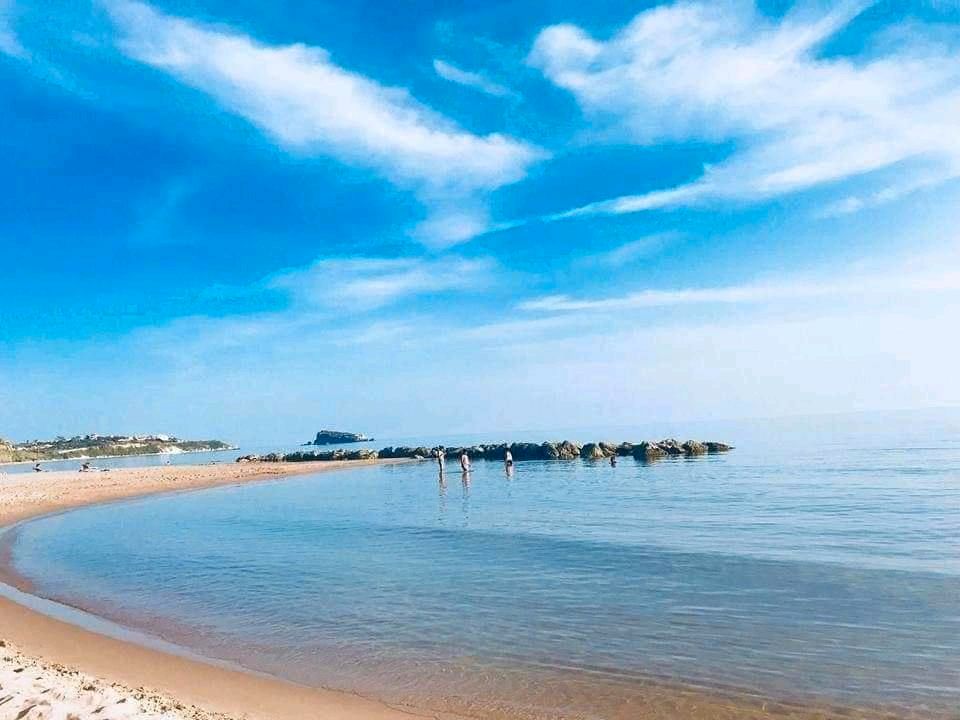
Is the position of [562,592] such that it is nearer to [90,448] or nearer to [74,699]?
[74,699]

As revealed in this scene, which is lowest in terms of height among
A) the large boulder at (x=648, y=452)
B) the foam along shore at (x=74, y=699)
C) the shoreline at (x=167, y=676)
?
the shoreline at (x=167, y=676)

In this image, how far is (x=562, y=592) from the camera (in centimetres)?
1419

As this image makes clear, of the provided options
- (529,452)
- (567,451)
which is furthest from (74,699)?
(529,452)

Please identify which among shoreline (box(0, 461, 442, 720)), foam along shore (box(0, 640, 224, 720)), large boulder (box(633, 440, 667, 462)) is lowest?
shoreline (box(0, 461, 442, 720))

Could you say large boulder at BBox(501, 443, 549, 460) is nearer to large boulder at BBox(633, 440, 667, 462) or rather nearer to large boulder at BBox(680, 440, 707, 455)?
large boulder at BBox(633, 440, 667, 462)

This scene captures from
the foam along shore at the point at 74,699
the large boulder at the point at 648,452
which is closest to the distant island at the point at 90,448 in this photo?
the large boulder at the point at 648,452

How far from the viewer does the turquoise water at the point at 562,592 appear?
940 cm

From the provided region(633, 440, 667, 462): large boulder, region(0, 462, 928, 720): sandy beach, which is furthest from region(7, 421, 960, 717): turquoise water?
region(633, 440, 667, 462): large boulder

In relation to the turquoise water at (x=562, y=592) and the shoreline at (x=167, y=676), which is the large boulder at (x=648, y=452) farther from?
the shoreline at (x=167, y=676)

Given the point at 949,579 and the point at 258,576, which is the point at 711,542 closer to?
the point at 949,579

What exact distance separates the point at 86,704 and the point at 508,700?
510cm

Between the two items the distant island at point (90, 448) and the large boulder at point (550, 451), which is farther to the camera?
the distant island at point (90, 448)

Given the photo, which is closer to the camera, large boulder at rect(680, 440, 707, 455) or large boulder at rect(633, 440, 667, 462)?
large boulder at rect(633, 440, 667, 462)

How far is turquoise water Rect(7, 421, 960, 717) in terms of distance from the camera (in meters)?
9.40
